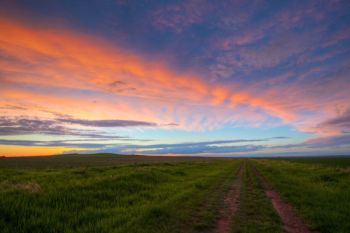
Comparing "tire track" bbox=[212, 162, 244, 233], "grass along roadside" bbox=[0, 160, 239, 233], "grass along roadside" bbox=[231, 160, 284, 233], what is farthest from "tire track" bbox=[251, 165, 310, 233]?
"grass along roadside" bbox=[0, 160, 239, 233]

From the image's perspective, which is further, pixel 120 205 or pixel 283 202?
pixel 283 202

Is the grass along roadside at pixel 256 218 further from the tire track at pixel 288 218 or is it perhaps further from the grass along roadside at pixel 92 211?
the grass along roadside at pixel 92 211

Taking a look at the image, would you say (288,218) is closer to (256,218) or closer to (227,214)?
(256,218)

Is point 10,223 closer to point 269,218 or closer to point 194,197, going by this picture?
point 194,197

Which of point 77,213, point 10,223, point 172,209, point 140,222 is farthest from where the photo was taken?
point 172,209

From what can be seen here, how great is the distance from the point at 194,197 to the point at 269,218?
4.56 m

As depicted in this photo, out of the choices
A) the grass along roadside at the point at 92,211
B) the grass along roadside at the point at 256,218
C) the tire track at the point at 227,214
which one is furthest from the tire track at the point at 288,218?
the grass along roadside at the point at 92,211

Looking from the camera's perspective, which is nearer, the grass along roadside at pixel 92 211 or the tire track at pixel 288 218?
the grass along roadside at pixel 92 211

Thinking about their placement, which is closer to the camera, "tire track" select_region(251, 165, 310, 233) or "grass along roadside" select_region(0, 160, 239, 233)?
"grass along roadside" select_region(0, 160, 239, 233)

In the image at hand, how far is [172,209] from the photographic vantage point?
956 centimetres

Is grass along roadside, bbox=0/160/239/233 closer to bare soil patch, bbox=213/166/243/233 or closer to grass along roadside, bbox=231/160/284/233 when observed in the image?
bare soil patch, bbox=213/166/243/233

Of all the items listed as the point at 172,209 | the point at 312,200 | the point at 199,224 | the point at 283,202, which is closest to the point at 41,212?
the point at 172,209

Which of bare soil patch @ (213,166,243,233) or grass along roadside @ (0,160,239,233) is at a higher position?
grass along roadside @ (0,160,239,233)

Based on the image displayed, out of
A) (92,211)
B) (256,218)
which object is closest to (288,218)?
→ (256,218)
